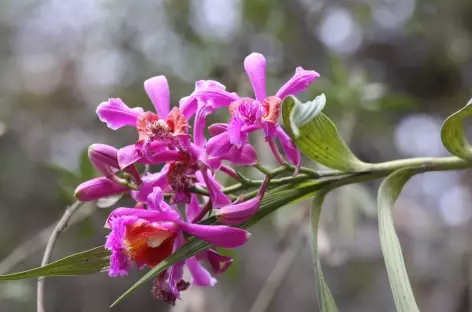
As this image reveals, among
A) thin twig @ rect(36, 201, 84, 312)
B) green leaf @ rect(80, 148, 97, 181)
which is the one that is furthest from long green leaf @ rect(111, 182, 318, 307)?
green leaf @ rect(80, 148, 97, 181)

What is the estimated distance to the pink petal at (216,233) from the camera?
39 centimetres

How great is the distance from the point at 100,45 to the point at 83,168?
110 centimetres

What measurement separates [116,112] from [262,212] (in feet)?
0.40

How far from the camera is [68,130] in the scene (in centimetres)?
179

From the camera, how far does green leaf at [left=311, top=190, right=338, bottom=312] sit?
17.0 inches

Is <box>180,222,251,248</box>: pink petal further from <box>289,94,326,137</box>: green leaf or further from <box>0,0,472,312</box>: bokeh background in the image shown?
<box>0,0,472,312</box>: bokeh background

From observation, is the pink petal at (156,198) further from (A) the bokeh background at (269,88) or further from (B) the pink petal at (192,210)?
(A) the bokeh background at (269,88)

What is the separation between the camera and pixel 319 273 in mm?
446

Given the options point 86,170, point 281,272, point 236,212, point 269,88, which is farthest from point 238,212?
point 269,88

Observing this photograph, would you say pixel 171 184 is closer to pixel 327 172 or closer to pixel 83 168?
pixel 327 172

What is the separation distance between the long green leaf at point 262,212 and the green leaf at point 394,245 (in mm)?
55

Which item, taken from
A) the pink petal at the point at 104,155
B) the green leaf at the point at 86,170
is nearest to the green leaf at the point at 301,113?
the pink petal at the point at 104,155

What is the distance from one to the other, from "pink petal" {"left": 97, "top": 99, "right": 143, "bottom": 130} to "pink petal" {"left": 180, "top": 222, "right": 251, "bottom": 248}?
0.08 m

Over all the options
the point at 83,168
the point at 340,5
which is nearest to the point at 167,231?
the point at 83,168
